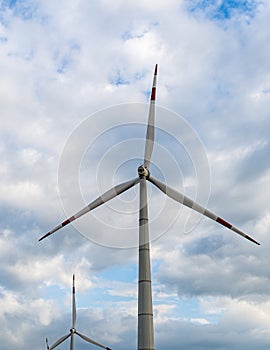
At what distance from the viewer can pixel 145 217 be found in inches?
2351

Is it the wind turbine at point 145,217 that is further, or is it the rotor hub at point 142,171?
the rotor hub at point 142,171

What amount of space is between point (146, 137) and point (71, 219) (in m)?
15.0

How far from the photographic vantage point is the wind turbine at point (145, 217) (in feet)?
182

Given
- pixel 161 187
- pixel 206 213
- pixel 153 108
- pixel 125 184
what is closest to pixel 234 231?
pixel 206 213

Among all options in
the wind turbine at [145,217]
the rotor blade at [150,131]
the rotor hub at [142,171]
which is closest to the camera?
the wind turbine at [145,217]

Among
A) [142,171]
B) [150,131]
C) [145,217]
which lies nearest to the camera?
[145,217]

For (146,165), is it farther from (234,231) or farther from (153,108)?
(234,231)

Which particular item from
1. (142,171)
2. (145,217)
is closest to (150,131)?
(142,171)

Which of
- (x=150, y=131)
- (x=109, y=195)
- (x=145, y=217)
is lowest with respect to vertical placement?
(x=145, y=217)

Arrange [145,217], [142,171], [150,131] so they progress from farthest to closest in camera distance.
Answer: [150,131] < [142,171] < [145,217]

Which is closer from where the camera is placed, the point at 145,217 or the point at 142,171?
the point at 145,217

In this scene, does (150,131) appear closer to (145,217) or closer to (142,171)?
(142,171)

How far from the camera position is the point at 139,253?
58219mm

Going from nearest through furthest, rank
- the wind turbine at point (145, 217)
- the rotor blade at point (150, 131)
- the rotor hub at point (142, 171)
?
1. the wind turbine at point (145, 217)
2. the rotor hub at point (142, 171)
3. the rotor blade at point (150, 131)
